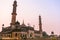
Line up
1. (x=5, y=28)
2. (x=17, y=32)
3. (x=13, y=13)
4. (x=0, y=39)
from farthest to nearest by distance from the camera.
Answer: (x=5, y=28) → (x=13, y=13) → (x=17, y=32) → (x=0, y=39)

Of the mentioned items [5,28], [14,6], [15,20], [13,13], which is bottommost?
[5,28]

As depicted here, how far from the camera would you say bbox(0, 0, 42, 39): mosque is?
31156 millimetres

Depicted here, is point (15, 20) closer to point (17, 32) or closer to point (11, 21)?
point (11, 21)

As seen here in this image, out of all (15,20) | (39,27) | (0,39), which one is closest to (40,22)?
(39,27)

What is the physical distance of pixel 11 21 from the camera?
38.7 metres

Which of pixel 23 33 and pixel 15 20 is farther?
pixel 15 20

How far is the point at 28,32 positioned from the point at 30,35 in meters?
1.29

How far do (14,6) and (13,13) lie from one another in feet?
9.43

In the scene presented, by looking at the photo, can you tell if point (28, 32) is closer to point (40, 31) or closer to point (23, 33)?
point (23, 33)

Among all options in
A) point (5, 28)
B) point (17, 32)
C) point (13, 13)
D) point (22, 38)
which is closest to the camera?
point (22, 38)

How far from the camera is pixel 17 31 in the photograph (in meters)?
32.0

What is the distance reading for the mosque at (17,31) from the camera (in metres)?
31.2

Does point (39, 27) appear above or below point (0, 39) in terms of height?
above

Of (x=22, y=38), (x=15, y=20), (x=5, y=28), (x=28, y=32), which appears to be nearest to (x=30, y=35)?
(x=28, y=32)
